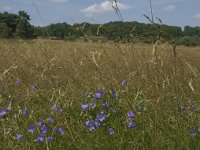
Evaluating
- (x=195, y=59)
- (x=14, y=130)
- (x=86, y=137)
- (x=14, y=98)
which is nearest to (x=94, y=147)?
(x=86, y=137)

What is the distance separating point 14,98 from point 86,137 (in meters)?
1.29

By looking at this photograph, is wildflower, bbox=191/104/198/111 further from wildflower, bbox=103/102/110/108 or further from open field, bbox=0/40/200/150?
Result: wildflower, bbox=103/102/110/108

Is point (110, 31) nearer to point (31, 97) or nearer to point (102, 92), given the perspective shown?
point (102, 92)

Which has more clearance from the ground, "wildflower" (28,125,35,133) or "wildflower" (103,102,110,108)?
"wildflower" (103,102,110,108)

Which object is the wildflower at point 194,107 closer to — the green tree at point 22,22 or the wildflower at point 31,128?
the wildflower at point 31,128

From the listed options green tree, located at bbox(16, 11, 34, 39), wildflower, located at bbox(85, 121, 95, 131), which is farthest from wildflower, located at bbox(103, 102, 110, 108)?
green tree, located at bbox(16, 11, 34, 39)

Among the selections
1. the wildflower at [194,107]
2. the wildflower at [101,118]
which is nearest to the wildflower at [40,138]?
the wildflower at [101,118]

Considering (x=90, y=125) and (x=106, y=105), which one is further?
(x=106, y=105)

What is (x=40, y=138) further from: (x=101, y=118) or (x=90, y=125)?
(x=101, y=118)

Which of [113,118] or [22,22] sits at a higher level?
[22,22]

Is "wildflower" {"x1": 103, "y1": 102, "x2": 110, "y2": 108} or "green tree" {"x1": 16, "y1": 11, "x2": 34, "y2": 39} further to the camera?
"green tree" {"x1": 16, "y1": 11, "x2": 34, "y2": 39}

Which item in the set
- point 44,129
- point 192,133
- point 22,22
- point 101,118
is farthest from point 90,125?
point 22,22

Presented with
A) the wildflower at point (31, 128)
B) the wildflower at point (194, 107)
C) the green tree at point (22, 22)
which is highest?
the green tree at point (22, 22)

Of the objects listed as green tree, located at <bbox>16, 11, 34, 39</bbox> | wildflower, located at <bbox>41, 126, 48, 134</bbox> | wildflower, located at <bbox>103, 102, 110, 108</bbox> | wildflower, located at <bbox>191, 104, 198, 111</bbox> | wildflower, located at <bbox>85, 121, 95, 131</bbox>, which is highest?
green tree, located at <bbox>16, 11, 34, 39</bbox>
